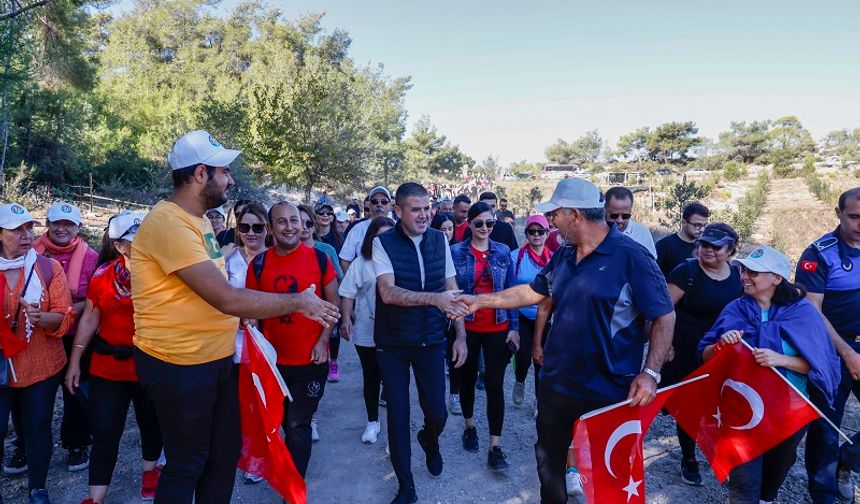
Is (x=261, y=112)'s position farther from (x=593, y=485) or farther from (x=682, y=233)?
(x=593, y=485)

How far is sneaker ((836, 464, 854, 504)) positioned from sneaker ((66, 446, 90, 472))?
5819 millimetres

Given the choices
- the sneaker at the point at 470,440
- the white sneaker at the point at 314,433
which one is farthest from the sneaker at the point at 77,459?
the sneaker at the point at 470,440

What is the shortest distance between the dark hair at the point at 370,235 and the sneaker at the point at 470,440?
1847 mm

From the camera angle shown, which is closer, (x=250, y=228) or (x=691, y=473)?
(x=691, y=473)

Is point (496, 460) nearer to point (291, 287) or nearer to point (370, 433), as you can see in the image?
point (370, 433)

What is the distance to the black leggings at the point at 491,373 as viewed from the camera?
413cm

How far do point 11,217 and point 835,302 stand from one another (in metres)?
5.65

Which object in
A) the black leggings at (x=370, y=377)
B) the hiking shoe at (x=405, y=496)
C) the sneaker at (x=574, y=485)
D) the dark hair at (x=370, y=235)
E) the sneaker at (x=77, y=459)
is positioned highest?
the dark hair at (x=370, y=235)

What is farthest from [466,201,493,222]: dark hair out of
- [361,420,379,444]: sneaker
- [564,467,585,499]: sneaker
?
[564,467,585,499]: sneaker

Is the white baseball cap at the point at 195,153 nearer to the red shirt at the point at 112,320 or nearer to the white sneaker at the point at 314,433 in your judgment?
the red shirt at the point at 112,320

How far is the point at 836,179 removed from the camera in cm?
2688

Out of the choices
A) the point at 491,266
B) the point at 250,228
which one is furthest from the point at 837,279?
the point at 250,228

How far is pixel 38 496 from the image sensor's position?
11.0ft

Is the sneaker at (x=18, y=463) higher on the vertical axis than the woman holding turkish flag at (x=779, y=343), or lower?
lower
